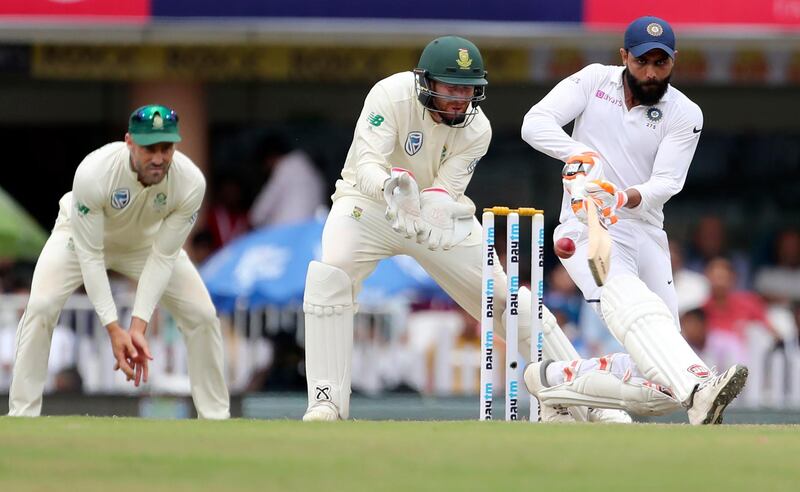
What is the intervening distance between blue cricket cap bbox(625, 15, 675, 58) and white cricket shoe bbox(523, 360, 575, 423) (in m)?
1.26

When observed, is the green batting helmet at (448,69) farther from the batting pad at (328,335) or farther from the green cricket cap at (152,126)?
the green cricket cap at (152,126)

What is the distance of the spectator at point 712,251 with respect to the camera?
43.5 ft

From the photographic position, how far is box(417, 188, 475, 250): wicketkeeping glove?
7023mm

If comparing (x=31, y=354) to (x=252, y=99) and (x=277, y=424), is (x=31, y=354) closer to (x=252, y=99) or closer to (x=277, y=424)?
(x=277, y=424)

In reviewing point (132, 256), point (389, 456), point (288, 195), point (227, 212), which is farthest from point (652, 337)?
point (227, 212)

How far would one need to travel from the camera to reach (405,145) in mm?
7352

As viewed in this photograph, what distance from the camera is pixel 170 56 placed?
12820 millimetres

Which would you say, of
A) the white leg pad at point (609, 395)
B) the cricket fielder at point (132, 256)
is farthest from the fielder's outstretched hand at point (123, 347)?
the white leg pad at point (609, 395)

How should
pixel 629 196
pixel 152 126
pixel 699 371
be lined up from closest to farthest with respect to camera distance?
1. pixel 699 371
2. pixel 629 196
3. pixel 152 126

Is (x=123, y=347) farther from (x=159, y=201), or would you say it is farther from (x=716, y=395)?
(x=716, y=395)

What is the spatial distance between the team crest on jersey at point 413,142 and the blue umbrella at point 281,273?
13.2ft

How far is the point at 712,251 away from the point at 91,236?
251 inches

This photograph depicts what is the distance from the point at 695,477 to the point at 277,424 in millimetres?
1840

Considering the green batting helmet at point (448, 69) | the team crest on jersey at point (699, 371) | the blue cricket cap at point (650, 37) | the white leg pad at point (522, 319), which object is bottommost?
the team crest on jersey at point (699, 371)
